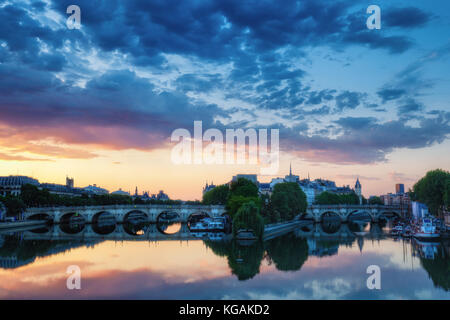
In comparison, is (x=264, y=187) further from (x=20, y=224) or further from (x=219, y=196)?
(x=20, y=224)

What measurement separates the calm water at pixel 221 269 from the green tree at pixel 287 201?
21001mm

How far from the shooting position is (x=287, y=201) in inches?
2842

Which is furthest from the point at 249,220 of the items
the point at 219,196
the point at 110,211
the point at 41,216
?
the point at 41,216

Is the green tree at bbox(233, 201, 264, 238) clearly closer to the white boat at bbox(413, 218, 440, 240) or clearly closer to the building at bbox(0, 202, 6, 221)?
the white boat at bbox(413, 218, 440, 240)

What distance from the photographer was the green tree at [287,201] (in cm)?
7038

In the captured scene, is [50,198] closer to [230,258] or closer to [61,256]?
[61,256]

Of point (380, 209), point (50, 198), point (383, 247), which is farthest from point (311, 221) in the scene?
point (50, 198)

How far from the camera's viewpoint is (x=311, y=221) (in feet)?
309

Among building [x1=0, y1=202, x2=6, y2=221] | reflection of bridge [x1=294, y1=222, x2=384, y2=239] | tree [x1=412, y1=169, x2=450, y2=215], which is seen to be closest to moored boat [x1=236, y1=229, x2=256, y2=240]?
reflection of bridge [x1=294, y1=222, x2=384, y2=239]

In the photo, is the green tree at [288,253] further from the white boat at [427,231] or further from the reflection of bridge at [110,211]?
the reflection of bridge at [110,211]

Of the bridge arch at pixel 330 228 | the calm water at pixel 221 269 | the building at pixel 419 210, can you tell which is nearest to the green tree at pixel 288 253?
the calm water at pixel 221 269

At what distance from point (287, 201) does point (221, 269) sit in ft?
143

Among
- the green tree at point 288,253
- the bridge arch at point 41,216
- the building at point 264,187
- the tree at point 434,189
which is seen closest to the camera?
the green tree at point 288,253

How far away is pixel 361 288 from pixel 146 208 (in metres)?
62.3
